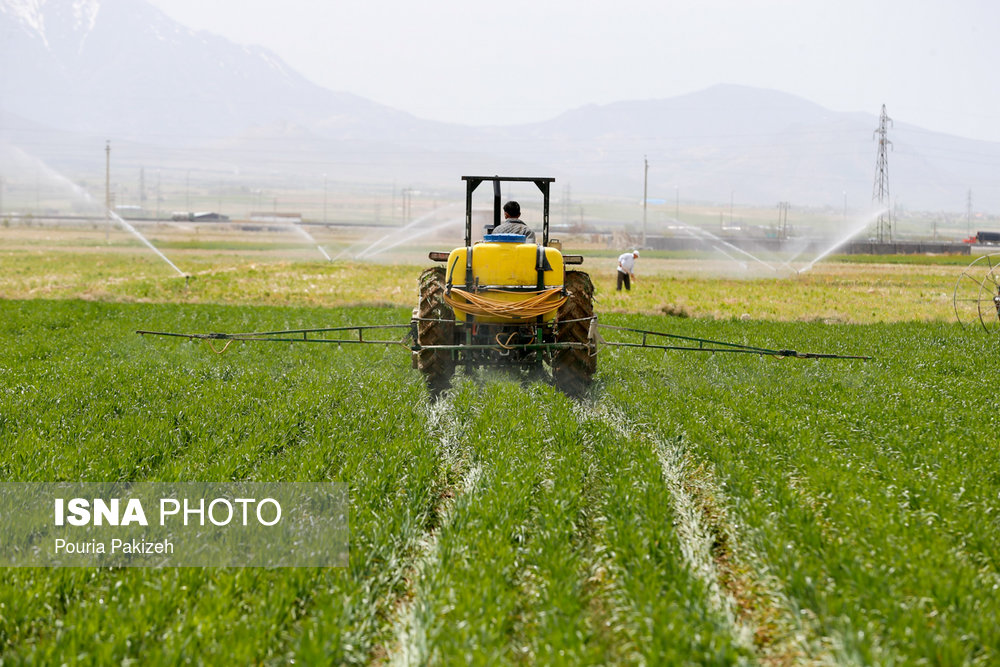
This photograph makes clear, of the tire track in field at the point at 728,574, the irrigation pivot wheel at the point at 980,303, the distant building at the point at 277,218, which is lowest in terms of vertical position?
the tire track in field at the point at 728,574

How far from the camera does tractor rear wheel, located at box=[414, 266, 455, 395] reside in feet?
34.2

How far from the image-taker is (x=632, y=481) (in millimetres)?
6387

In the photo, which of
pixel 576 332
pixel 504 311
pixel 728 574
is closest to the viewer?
pixel 728 574

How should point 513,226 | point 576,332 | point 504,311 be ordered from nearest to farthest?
point 504,311 → point 576,332 → point 513,226

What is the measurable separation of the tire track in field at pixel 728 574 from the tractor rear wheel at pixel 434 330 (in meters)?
3.76

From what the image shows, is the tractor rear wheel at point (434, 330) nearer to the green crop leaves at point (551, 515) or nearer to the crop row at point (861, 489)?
the green crop leaves at point (551, 515)

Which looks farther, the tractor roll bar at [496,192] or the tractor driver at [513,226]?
the tractor driver at [513,226]

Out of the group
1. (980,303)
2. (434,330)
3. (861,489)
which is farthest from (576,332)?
(980,303)

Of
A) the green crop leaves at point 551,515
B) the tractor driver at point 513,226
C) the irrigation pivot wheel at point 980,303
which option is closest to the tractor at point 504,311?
the tractor driver at point 513,226

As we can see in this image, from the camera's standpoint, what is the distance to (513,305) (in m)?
9.75

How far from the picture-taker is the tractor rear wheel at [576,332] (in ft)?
34.7

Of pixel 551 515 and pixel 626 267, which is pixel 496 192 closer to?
pixel 551 515

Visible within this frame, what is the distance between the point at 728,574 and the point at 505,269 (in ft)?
17.8

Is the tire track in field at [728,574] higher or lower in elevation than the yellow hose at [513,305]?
lower
